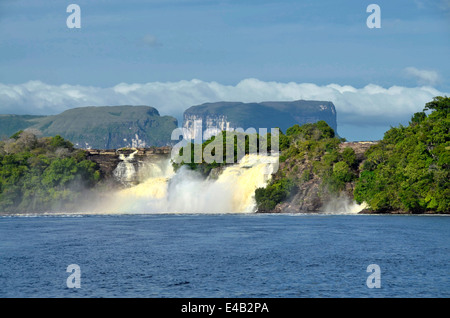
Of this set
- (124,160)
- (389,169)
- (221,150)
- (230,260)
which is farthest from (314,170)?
(230,260)

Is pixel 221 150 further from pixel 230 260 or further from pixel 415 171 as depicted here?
pixel 230 260

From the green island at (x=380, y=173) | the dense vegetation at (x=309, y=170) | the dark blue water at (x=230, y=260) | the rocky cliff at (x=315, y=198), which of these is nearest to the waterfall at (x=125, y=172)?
the green island at (x=380, y=173)

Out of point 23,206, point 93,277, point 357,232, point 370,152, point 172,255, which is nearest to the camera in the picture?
point 93,277

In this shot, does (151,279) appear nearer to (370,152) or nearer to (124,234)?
(124,234)

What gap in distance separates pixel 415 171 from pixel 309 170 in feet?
80.1

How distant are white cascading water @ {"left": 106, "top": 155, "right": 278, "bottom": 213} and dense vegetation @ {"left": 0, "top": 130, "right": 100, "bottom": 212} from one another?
25.8ft

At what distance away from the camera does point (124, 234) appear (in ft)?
234

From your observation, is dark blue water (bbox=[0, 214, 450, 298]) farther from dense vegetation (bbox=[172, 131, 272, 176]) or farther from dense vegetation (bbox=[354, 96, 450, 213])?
dense vegetation (bbox=[172, 131, 272, 176])

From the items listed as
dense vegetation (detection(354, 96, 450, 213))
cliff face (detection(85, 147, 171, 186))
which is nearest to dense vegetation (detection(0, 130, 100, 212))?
cliff face (detection(85, 147, 171, 186))

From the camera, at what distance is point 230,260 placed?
5094 cm

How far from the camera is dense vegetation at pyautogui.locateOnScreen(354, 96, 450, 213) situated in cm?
9362

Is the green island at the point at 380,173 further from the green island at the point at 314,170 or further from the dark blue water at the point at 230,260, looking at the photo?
the dark blue water at the point at 230,260
